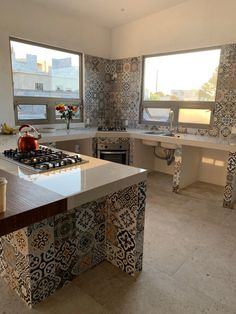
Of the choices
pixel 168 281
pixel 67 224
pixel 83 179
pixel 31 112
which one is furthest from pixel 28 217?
pixel 31 112

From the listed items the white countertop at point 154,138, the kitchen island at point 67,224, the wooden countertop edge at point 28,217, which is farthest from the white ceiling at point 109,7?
the wooden countertop edge at point 28,217

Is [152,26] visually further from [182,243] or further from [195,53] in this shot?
[182,243]

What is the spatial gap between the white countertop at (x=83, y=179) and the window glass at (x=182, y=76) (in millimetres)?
2563

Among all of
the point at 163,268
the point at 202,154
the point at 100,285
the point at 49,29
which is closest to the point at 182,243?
the point at 163,268

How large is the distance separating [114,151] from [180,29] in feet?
7.02

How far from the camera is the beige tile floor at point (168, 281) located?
146 centimetres

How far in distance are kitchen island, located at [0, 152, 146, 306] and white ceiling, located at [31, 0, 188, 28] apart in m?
2.79

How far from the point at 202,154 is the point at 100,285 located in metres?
2.73

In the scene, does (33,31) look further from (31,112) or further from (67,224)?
(67,224)

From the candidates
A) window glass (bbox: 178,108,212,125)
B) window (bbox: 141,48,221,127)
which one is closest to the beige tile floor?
window glass (bbox: 178,108,212,125)

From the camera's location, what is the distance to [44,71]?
368cm

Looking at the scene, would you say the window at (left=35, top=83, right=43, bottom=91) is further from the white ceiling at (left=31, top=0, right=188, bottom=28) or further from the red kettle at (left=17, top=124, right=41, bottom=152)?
the red kettle at (left=17, top=124, right=41, bottom=152)

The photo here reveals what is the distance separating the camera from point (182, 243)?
7.05ft

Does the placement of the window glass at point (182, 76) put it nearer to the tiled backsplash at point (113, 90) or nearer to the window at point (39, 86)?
the tiled backsplash at point (113, 90)
